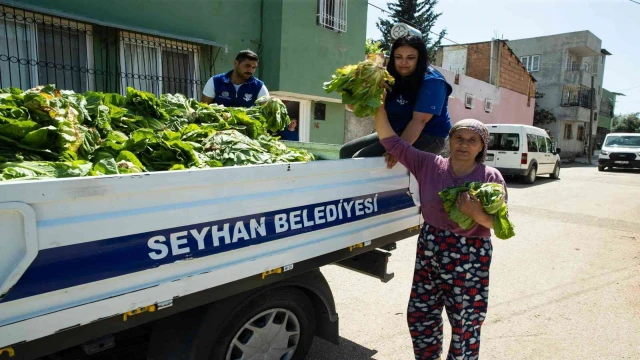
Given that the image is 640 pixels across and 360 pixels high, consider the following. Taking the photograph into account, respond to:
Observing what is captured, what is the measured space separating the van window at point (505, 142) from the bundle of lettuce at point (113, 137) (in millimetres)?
12104

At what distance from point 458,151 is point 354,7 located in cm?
1061

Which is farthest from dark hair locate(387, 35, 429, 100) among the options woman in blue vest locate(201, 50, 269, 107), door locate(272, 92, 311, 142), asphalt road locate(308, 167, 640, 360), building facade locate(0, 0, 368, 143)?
door locate(272, 92, 311, 142)

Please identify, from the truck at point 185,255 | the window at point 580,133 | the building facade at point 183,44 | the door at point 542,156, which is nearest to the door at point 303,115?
the building facade at point 183,44

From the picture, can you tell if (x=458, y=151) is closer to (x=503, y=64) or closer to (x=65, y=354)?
(x=65, y=354)

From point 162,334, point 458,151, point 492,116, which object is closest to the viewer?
point 162,334

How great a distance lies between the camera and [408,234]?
3521 mm

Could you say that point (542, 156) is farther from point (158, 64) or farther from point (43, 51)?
point (43, 51)

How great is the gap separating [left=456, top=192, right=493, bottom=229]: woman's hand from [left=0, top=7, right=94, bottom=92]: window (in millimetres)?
7109

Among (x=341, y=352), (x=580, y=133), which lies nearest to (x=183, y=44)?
(x=341, y=352)

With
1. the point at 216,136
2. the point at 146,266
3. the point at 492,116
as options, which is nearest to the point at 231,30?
the point at 216,136

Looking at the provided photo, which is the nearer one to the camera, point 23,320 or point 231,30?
point 23,320

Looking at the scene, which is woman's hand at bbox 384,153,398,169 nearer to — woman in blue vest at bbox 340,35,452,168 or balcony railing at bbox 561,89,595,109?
woman in blue vest at bbox 340,35,452,168

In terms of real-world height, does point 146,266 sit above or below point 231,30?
below

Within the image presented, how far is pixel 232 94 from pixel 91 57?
417 centimetres
